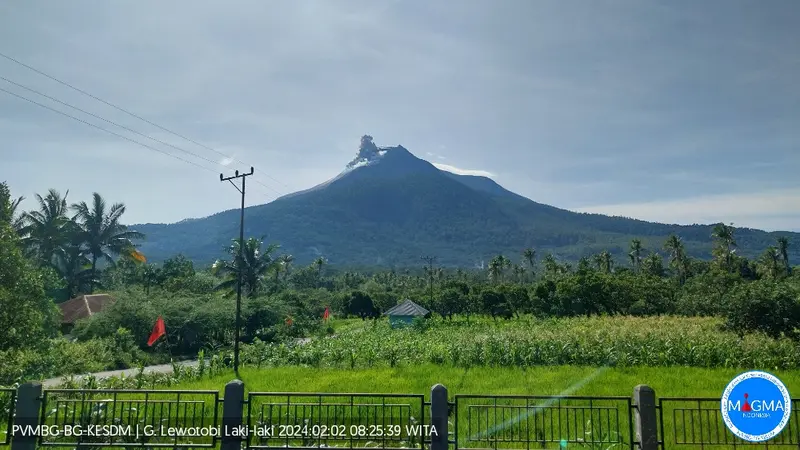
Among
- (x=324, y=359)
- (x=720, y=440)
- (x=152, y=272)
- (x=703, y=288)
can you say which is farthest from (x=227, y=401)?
(x=152, y=272)

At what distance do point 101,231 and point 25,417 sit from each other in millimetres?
38959

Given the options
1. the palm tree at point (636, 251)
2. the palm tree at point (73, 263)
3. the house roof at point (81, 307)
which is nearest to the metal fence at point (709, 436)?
the house roof at point (81, 307)

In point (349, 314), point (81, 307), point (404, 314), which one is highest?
point (81, 307)

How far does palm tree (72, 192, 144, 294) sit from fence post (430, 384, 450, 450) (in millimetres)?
41944

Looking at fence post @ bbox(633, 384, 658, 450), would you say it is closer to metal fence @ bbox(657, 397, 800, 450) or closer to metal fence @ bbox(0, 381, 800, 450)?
metal fence @ bbox(0, 381, 800, 450)

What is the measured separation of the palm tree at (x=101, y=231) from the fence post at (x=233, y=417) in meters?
40.0

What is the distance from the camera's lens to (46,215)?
37.8m

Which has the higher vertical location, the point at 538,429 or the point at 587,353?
the point at 587,353

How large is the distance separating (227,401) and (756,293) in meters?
24.4

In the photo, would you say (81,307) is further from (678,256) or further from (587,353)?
(678,256)

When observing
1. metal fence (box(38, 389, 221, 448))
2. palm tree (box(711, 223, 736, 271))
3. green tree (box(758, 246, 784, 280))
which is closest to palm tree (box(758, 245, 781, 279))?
green tree (box(758, 246, 784, 280))

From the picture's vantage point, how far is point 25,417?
314 inches

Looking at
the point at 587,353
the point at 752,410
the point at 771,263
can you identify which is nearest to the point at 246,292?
the point at 587,353

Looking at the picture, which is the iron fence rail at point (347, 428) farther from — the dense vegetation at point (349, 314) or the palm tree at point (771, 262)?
the palm tree at point (771, 262)
